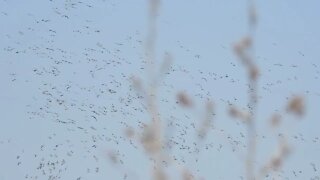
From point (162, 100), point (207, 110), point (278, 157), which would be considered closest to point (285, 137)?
point (278, 157)

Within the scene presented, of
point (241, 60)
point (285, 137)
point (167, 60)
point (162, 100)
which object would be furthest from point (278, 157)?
point (162, 100)

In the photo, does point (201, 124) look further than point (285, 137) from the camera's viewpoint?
Yes

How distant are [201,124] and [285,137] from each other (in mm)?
194

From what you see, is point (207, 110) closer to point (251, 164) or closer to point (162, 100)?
point (251, 164)

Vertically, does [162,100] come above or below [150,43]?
below

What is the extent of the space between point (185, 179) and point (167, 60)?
20 cm

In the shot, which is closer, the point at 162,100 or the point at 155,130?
the point at 155,130

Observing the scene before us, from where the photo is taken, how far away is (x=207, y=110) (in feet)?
3.52

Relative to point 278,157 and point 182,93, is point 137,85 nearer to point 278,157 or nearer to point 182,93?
point 182,93

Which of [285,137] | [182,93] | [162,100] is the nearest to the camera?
[285,137]

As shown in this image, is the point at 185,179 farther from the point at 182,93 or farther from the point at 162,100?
the point at 162,100

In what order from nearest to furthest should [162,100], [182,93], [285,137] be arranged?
1. [285,137]
2. [182,93]
3. [162,100]

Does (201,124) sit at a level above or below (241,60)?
below

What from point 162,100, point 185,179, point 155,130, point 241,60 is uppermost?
point 241,60
